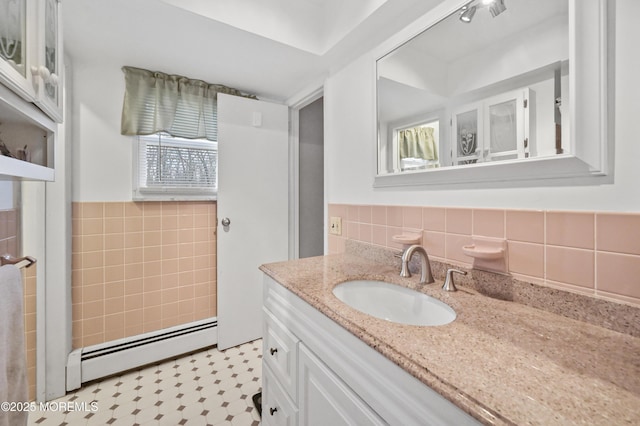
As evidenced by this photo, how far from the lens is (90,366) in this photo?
1637mm

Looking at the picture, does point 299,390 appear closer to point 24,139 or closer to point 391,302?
point 391,302

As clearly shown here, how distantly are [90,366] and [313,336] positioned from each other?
1.65m

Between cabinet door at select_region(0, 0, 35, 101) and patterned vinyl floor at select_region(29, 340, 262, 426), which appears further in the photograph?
patterned vinyl floor at select_region(29, 340, 262, 426)

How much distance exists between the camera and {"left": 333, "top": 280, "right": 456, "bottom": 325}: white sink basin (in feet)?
3.05

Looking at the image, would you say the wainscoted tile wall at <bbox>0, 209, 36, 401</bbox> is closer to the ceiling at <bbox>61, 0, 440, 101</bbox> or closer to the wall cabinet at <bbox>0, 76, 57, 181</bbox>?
the wall cabinet at <bbox>0, 76, 57, 181</bbox>

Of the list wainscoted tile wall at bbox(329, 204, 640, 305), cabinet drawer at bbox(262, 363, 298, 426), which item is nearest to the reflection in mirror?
wainscoted tile wall at bbox(329, 204, 640, 305)

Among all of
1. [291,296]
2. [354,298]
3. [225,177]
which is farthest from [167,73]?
[354,298]

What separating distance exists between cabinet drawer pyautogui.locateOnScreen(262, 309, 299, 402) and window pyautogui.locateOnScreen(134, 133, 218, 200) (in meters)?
1.19

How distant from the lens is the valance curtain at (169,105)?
175 cm

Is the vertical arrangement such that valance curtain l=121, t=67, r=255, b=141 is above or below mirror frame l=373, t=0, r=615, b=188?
above

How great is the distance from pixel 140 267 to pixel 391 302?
1672 millimetres

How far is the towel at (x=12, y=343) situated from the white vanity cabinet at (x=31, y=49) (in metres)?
0.61

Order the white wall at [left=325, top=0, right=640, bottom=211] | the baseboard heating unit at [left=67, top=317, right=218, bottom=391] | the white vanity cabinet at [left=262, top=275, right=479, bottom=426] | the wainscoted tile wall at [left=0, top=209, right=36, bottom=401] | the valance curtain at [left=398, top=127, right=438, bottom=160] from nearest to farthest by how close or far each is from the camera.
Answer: the white vanity cabinet at [left=262, top=275, right=479, bottom=426], the white wall at [left=325, top=0, right=640, bottom=211], the valance curtain at [left=398, top=127, right=438, bottom=160], the wainscoted tile wall at [left=0, top=209, right=36, bottom=401], the baseboard heating unit at [left=67, top=317, right=218, bottom=391]

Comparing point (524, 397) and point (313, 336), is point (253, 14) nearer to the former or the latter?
point (313, 336)
